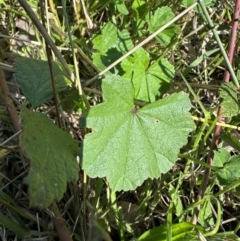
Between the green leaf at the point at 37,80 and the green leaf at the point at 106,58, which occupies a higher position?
the green leaf at the point at 37,80

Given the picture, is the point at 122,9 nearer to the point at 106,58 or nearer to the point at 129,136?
the point at 106,58

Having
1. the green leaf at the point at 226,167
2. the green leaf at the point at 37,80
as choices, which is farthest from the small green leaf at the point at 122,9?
the green leaf at the point at 226,167

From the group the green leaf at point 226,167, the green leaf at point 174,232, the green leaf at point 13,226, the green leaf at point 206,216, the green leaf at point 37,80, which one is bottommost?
the green leaf at point 206,216

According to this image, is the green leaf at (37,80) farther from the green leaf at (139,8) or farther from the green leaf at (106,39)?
the green leaf at (139,8)

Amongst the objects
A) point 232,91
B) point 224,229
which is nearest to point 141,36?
point 232,91

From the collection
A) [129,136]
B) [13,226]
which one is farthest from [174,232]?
[13,226]

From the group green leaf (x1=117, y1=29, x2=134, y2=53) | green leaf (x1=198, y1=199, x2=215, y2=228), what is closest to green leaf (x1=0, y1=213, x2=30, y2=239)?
green leaf (x1=198, y1=199, x2=215, y2=228)
